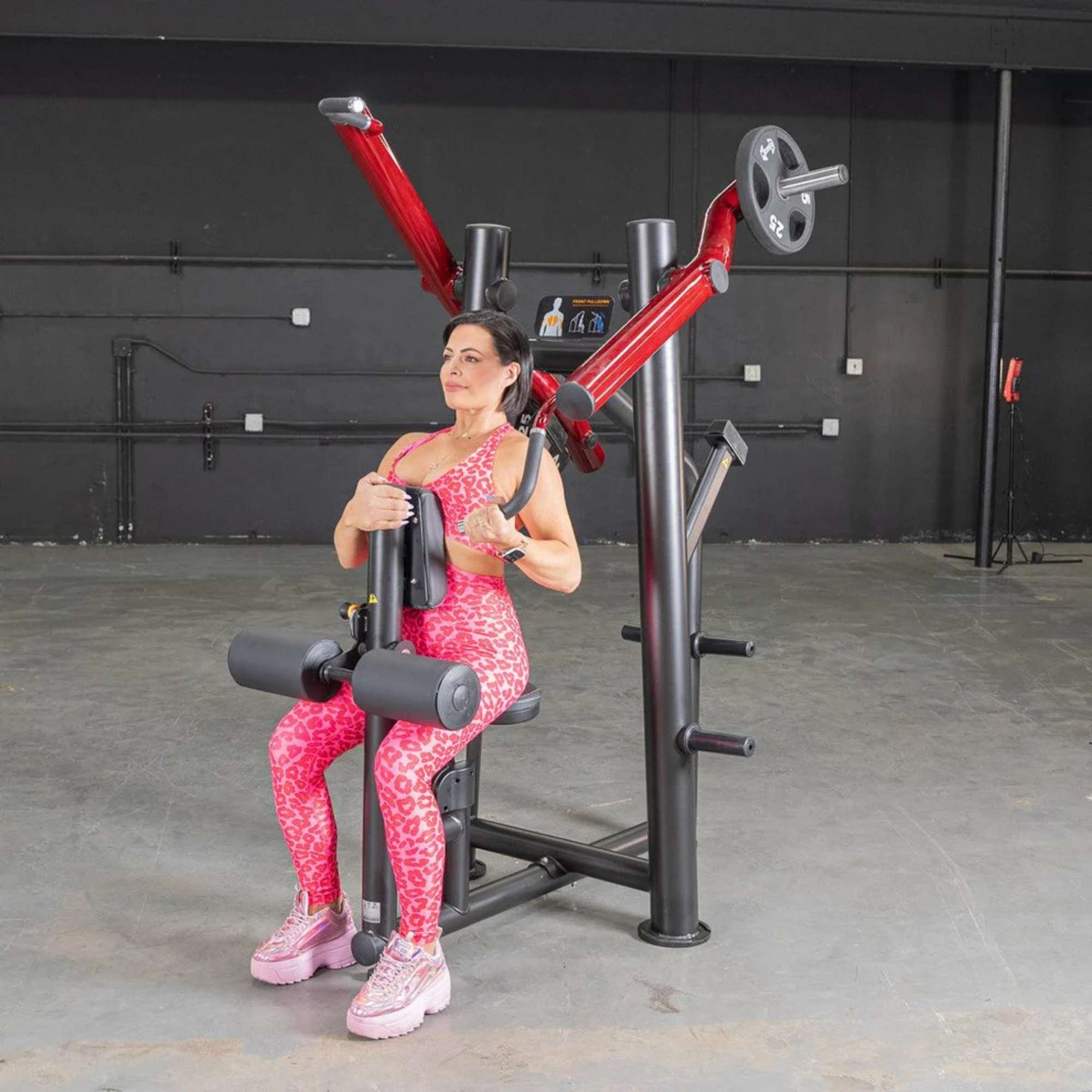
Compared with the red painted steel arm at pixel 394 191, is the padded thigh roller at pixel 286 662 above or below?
below

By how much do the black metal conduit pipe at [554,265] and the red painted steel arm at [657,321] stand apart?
6.03 meters

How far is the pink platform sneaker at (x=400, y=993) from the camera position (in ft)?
7.69

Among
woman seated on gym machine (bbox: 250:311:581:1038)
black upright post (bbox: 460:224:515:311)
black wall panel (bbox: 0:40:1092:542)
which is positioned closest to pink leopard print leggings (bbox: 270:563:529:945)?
woman seated on gym machine (bbox: 250:311:581:1038)

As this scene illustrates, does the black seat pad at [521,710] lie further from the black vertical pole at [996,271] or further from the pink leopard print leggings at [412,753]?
the black vertical pole at [996,271]

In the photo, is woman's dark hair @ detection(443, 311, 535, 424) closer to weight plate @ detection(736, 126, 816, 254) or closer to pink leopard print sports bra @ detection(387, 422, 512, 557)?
pink leopard print sports bra @ detection(387, 422, 512, 557)

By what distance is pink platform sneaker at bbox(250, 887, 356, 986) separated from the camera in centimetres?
256

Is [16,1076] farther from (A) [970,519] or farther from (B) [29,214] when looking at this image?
(A) [970,519]

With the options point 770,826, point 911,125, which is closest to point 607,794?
point 770,826

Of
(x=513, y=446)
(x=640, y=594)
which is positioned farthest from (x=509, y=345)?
(x=640, y=594)

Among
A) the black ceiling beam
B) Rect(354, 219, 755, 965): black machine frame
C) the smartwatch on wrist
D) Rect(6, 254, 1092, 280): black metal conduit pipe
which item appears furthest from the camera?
Rect(6, 254, 1092, 280): black metal conduit pipe

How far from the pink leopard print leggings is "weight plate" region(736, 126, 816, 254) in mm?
855

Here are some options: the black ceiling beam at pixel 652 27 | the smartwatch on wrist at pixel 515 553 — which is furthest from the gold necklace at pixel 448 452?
the black ceiling beam at pixel 652 27

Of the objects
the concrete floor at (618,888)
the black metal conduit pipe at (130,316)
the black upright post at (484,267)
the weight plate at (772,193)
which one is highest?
the black metal conduit pipe at (130,316)

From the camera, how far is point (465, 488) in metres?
2.54
